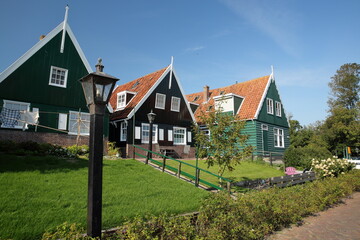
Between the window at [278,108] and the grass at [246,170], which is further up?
the window at [278,108]

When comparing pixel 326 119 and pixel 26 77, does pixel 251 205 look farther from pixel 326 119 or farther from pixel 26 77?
pixel 326 119

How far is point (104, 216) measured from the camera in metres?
6.40

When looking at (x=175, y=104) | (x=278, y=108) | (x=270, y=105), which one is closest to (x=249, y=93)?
(x=270, y=105)

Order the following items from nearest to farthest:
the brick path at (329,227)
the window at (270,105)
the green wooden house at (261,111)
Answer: the brick path at (329,227) → the green wooden house at (261,111) → the window at (270,105)

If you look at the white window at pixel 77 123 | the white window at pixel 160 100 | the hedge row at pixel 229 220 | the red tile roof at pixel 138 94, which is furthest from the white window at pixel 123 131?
the hedge row at pixel 229 220

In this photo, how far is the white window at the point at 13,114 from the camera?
1381 cm

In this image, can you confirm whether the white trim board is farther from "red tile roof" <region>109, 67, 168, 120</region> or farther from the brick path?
the brick path

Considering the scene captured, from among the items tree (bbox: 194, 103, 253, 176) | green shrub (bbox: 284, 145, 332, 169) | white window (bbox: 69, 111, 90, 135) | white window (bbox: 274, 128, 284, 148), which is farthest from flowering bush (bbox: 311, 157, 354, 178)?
white window (bbox: 69, 111, 90, 135)

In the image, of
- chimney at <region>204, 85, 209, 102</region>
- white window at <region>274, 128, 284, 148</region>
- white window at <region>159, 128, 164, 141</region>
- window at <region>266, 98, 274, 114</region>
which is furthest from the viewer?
chimney at <region>204, 85, 209, 102</region>

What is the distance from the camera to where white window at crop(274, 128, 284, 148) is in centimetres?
2684

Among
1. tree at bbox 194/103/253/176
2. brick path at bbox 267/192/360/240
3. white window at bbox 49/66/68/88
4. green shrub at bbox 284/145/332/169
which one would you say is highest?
white window at bbox 49/66/68/88

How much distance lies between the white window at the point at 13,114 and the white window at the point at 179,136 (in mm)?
11807

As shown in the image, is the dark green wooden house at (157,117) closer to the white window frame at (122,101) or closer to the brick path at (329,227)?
the white window frame at (122,101)

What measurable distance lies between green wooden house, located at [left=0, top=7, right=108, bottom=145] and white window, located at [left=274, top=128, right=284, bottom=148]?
19.2 meters
